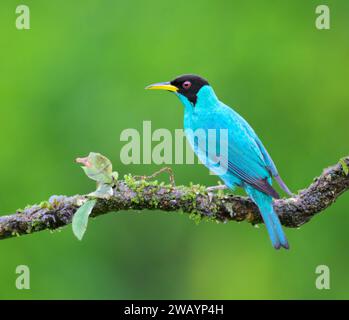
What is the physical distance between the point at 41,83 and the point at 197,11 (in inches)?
96.4

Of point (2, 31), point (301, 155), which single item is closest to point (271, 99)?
point (301, 155)

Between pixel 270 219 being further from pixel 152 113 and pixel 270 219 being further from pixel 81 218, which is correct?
pixel 152 113

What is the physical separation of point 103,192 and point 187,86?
2.13 meters

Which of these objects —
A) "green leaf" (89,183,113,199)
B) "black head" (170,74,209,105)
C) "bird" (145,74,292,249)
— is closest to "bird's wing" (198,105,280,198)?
"bird" (145,74,292,249)

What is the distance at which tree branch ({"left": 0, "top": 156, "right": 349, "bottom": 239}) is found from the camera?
5258mm

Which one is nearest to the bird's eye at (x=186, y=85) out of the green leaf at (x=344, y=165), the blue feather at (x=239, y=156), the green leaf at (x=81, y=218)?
the blue feather at (x=239, y=156)

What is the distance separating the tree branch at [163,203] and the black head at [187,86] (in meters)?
1.63

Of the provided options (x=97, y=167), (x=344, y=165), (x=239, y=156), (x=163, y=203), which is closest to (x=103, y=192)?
(x=97, y=167)

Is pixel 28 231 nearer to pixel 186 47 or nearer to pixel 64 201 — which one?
pixel 64 201

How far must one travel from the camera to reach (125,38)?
35.9 ft

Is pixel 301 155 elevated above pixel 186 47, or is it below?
below

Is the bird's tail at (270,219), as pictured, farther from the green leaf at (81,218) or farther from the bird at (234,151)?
the green leaf at (81,218)

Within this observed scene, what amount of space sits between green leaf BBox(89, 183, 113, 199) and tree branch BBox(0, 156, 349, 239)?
5 cm

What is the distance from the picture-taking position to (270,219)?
5.67 m
